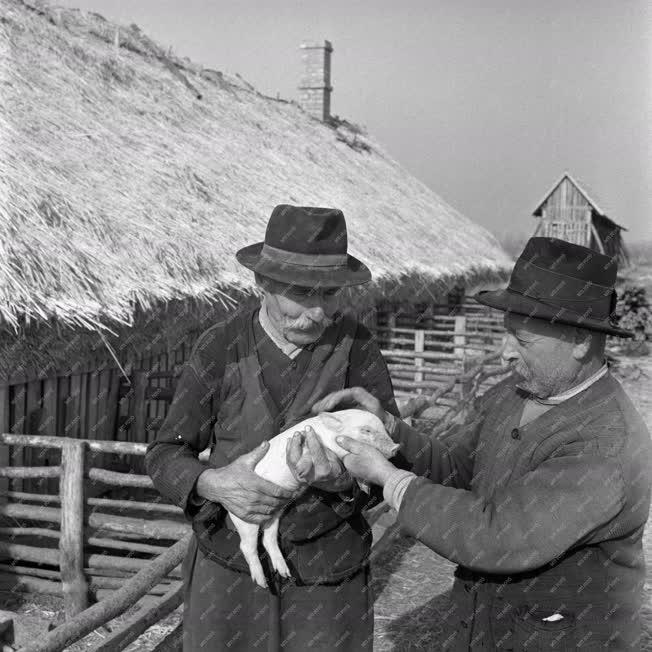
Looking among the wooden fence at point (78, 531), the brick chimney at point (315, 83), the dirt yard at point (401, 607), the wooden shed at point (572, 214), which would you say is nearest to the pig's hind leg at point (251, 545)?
the dirt yard at point (401, 607)

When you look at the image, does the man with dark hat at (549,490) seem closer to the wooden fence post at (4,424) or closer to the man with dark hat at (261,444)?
the man with dark hat at (261,444)

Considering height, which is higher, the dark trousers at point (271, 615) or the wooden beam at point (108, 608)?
the dark trousers at point (271, 615)

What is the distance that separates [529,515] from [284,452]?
645 mm

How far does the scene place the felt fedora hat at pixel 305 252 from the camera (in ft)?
6.59

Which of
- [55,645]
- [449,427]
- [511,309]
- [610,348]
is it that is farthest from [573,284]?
[610,348]

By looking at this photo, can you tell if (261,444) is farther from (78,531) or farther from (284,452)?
(78,531)

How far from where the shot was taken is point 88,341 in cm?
444

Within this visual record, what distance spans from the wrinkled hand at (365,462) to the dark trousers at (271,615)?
38 centimetres

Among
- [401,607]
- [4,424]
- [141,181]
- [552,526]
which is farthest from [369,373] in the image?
[141,181]

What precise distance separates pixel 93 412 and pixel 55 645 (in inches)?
122

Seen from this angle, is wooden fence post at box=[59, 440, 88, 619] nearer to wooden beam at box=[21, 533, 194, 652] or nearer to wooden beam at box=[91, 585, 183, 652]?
wooden beam at box=[91, 585, 183, 652]

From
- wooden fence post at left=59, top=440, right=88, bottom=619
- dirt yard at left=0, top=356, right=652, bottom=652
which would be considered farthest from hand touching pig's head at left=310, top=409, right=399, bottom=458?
wooden fence post at left=59, top=440, right=88, bottom=619

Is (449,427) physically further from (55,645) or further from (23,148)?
(55,645)

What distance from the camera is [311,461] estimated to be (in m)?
1.86
